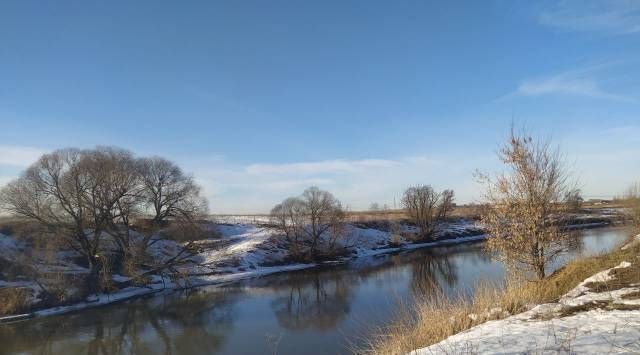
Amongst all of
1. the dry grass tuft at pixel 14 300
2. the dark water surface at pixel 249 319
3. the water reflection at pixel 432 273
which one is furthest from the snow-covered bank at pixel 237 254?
the water reflection at pixel 432 273

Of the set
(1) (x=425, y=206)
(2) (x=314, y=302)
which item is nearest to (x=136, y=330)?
(2) (x=314, y=302)

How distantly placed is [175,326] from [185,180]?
20.3 m

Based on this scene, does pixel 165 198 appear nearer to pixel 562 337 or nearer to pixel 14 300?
pixel 14 300

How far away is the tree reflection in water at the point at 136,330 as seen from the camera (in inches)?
776

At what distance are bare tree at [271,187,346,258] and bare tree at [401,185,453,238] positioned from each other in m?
16.8

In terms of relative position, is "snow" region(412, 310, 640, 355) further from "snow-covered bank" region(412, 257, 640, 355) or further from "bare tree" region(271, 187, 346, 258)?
"bare tree" region(271, 187, 346, 258)

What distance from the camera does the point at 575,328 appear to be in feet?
19.5

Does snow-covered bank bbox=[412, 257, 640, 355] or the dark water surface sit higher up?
snow-covered bank bbox=[412, 257, 640, 355]

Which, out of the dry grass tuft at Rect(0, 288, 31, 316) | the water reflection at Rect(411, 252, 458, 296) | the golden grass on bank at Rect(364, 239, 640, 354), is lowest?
the water reflection at Rect(411, 252, 458, 296)

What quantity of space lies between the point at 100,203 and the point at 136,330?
16462 mm

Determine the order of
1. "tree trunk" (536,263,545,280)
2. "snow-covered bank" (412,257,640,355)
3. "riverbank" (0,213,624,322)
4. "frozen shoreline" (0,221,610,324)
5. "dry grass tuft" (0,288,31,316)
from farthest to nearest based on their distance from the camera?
1. "riverbank" (0,213,624,322)
2. "frozen shoreline" (0,221,610,324)
3. "dry grass tuft" (0,288,31,316)
4. "tree trunk" (536,263,545,280)
5. "snow-covered bank" (412,257,640,355)

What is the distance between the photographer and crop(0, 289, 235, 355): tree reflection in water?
1972 cm

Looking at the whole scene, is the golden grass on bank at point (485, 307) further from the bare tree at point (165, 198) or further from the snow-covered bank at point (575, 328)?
the bare tree at point (165, 198)

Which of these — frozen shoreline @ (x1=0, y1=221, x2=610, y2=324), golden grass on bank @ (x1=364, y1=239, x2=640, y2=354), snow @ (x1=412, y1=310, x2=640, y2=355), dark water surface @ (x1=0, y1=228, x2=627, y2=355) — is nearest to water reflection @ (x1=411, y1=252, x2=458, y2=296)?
dark water surface @ (x1=0, y1=228, x2=627, y2=355)
